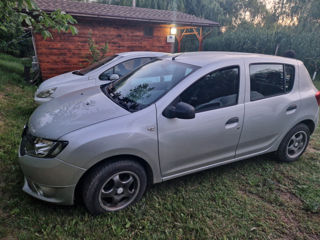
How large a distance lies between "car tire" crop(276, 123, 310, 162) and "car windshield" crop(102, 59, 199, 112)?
1833mm

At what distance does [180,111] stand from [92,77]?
3633 mm

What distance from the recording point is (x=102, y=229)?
2322 mm

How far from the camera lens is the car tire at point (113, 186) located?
229cm

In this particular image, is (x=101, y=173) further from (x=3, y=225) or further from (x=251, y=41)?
(x=251, y=41)

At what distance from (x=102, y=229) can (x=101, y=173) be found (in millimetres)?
557

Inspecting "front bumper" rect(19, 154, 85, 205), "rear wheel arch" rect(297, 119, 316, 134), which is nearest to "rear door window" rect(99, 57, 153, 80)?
"front bumper" rect(19, 154, 85, 205)

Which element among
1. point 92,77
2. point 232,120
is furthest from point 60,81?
point 232,120

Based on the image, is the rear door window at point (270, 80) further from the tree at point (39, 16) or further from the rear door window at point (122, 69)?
the rear door window at point (122, 69)

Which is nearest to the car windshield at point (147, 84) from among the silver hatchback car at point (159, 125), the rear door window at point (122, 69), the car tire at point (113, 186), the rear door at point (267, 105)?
the silver hatchback car at point (159, 125)

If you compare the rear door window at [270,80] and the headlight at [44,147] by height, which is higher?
the rear door window at [270,80]

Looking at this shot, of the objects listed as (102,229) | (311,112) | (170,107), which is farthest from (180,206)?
(311,112)

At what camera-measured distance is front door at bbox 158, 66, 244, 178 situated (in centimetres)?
254

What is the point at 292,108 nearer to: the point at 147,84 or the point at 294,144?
the point at 294,144

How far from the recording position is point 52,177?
2.19 meters
